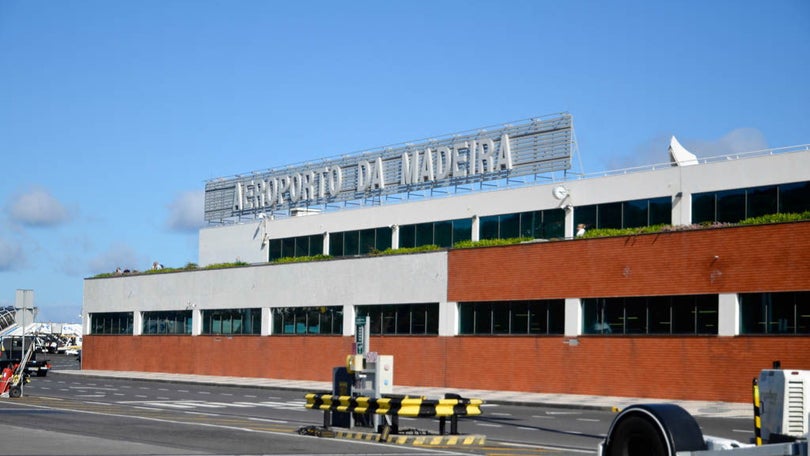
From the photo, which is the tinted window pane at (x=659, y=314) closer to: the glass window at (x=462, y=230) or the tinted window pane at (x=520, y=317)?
the tinted window pane at (x=520, y=317)

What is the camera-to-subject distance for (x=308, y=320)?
53.5 metres

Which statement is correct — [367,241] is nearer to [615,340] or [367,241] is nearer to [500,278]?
[500,278]

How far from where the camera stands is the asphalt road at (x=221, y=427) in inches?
716

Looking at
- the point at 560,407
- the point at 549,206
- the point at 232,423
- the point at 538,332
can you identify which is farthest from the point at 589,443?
the point at 549,206

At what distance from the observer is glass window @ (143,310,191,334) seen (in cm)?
6172

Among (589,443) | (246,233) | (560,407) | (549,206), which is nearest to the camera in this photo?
(589,443)

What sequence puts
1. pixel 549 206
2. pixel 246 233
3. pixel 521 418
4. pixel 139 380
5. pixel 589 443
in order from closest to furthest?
pixel 589 443 < pixel 521 418 < pixel 549 206 < pixel 139 380 < pixel 246 233

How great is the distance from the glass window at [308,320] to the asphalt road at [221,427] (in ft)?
44.2

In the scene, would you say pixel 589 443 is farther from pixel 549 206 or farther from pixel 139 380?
pixel 139 380

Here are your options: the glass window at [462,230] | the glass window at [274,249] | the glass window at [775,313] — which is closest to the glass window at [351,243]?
the glass window at [274,249]

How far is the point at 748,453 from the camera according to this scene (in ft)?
35.0

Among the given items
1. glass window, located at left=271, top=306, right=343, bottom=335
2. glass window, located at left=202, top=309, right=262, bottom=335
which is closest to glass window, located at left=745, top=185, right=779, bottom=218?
glass window, located at left=271, top=306, right=343, bottom=335

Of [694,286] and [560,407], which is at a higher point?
[694,286]

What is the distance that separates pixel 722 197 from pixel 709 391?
25.2 ft
